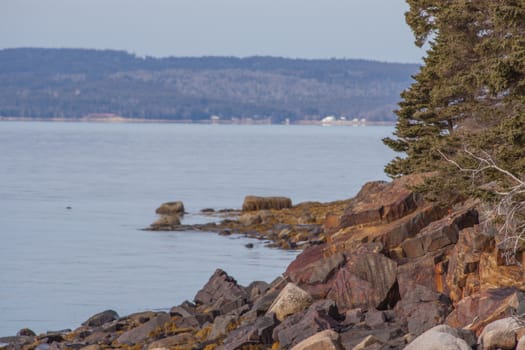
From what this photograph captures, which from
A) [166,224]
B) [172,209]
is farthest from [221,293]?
[172,209]

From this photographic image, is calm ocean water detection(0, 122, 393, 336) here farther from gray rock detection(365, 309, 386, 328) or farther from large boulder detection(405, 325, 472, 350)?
large boulder detection(405, 325, 472, 350)

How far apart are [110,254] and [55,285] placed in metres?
6.98

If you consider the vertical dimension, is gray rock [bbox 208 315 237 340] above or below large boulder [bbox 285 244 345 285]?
below

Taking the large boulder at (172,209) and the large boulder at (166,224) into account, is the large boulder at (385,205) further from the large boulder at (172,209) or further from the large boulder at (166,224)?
the large boulder at (172,209)

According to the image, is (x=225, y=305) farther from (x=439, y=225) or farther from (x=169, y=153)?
(x=169, y=153)

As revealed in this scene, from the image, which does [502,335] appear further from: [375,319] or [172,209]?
[172,209]

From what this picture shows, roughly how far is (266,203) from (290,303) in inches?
1236

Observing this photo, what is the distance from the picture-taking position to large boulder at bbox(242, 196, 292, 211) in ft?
163

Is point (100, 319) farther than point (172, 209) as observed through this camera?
No

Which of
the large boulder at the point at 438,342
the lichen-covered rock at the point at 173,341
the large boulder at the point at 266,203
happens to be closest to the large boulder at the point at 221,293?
the lichen-covered rock at the point at 173,341

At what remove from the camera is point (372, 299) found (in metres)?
18.6

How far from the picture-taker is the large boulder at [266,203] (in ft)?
163

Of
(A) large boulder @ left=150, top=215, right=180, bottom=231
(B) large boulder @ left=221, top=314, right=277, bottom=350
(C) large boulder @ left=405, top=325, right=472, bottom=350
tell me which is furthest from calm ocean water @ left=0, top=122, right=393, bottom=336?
(C) large boulder @ left=405, top=325, right=472, bottom=350

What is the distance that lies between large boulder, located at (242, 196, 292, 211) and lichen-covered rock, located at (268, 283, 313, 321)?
1201 inches
